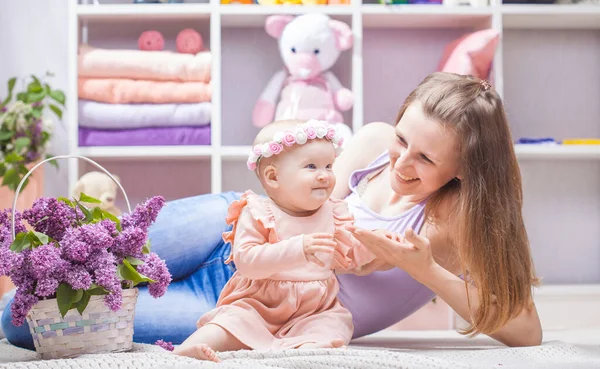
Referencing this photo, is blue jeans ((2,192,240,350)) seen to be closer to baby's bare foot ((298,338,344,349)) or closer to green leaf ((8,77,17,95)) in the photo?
baby's bare foot ((298,338,344,349))

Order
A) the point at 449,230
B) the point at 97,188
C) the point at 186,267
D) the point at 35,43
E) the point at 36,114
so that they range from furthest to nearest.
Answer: the point at 35,43, the point at 36,114, the point at 97,188, the point at 186,267, the point at 449,230

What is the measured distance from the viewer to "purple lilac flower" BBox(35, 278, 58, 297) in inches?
43.3

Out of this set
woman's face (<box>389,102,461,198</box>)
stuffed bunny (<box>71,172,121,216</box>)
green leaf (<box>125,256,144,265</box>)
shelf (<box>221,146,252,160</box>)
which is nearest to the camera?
green leaf (<box>125,256,144,265</box>)

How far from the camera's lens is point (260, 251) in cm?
121

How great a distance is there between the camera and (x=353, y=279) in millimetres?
1547

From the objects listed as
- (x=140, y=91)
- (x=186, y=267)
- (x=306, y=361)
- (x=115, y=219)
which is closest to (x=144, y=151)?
(x=140, y=91)

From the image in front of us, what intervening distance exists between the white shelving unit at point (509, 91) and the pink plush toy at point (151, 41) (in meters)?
0.08

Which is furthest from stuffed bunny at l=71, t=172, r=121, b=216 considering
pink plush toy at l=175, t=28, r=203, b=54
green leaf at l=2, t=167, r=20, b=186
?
pink plush toy at l=175, t=28, r=203, b=54

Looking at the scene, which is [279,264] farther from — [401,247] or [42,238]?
[42,238]

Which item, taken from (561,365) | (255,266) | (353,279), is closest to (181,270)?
(353,279)

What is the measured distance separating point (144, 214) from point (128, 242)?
0.05 m

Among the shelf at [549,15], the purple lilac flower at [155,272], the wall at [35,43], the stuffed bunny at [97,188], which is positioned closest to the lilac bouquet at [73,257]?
the purple lilac flower at [155,272]

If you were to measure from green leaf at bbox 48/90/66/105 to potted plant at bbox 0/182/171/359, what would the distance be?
1.42 metres

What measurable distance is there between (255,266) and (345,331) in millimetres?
207
